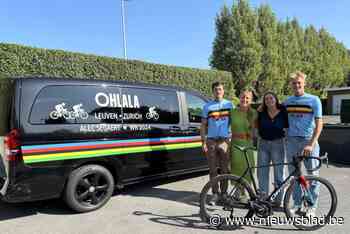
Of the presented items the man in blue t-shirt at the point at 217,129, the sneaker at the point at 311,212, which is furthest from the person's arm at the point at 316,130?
the man in blue t-shirt at the point at 217,129

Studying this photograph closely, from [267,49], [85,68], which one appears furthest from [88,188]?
[267,49]

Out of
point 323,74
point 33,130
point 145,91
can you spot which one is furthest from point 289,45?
point 33,130

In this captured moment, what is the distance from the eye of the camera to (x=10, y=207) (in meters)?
4.41

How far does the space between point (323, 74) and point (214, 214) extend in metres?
32.3

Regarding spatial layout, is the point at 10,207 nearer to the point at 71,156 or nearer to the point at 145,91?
the point at 71,156

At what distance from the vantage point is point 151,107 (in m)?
4.87

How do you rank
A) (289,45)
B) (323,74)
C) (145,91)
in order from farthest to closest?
(323,74)
(289,45)
(145,91)

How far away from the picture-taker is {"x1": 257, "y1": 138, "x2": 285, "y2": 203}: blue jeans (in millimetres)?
3920

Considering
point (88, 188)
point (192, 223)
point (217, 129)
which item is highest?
point (217, 129)

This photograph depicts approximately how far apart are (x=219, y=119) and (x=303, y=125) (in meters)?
1.12

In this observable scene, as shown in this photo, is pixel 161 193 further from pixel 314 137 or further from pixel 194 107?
pixel 314 137

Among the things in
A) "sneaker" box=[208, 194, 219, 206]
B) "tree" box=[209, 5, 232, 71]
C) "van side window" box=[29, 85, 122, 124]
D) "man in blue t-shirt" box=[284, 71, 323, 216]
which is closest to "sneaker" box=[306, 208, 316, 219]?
"man in blue t-shirt" box=[284, 71, 323, 216]

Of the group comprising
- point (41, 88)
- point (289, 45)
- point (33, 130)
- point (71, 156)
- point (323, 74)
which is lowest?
point (71, 156)

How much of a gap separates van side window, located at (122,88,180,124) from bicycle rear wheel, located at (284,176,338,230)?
2330 millimetres
